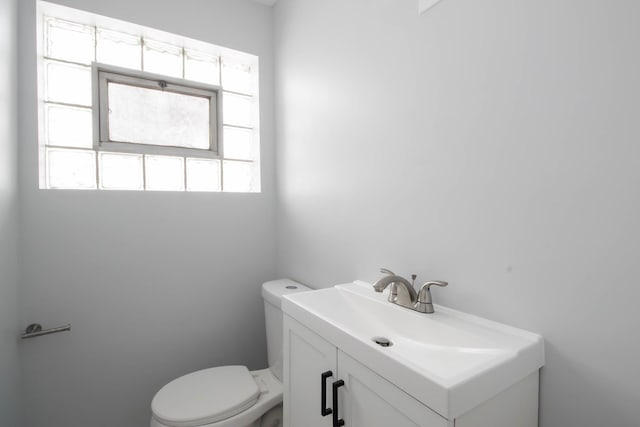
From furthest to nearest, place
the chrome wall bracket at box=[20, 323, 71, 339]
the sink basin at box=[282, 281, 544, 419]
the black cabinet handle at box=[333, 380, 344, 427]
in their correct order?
the chrome wall bracket at box=[20, 323, 71, 339] < the black cabinet handle at box=[333, 380, 344, 427] < the sink basin at box=[282, 281, 544, 419]

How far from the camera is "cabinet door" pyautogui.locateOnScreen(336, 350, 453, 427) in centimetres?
60

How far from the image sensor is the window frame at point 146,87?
156 centimetres

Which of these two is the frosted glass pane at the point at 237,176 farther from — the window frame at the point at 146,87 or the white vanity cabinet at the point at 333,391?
the white vanity cabinet at the point at 333,391

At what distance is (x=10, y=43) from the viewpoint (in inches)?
47.3

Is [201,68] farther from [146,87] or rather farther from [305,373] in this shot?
[305,373]

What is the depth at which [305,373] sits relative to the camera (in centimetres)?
98

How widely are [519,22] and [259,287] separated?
67.2 inches

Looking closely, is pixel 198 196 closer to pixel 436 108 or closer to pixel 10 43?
pixel 10 43

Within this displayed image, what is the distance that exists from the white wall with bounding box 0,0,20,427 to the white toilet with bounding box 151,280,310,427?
21.1 inches

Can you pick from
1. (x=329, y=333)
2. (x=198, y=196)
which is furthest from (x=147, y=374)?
(x=329, y=333)

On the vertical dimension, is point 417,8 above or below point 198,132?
above

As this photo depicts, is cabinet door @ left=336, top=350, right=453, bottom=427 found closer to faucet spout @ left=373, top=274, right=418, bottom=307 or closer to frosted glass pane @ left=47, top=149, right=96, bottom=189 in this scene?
faucet spout @ left=373, top=274, right=418, bottom=307

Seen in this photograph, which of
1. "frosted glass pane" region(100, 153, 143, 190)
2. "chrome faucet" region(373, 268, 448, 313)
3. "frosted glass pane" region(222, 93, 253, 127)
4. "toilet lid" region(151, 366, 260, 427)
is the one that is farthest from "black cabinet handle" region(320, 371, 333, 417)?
"frosted glass pane" region(222, 93, 253, 127)

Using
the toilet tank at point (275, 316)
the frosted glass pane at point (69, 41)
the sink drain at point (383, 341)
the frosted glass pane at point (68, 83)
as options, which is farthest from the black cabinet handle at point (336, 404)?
the frosted glass pane at point (69, 41)
